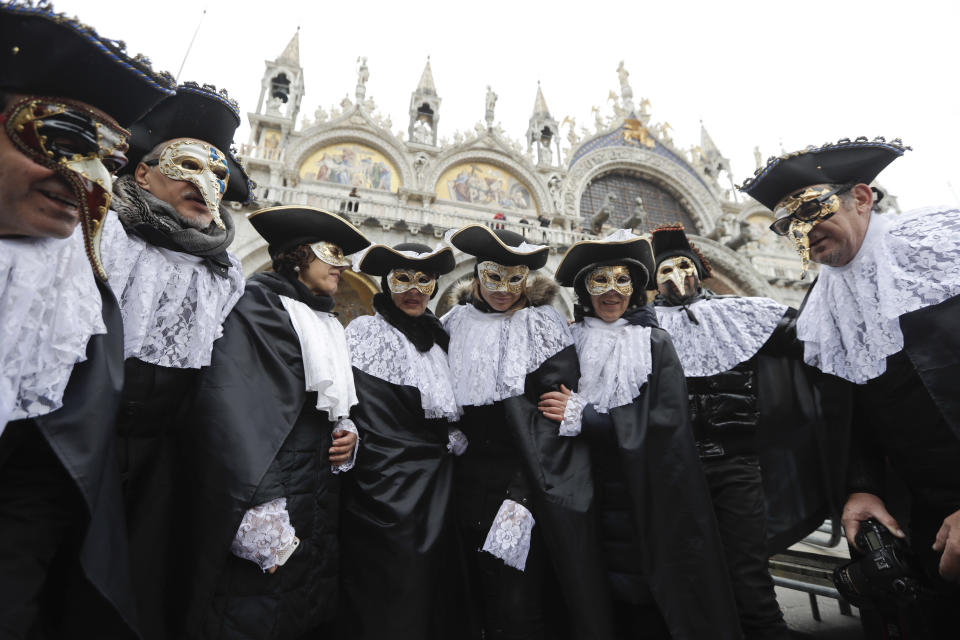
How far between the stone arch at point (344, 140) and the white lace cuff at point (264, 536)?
44.5 ft

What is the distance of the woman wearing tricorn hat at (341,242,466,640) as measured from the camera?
→ 196cm

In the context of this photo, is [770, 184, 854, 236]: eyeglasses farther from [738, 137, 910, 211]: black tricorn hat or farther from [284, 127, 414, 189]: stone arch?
[284, 127, 414, 189]: stone arch

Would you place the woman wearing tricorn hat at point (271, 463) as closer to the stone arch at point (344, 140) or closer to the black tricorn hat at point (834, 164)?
the black tricorn hat at point (834, 164)

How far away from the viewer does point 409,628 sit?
6.31ft

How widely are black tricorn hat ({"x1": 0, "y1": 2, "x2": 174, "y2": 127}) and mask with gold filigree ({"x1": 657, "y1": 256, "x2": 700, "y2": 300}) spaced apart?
3.09 metres

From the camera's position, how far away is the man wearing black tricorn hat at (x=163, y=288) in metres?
1.58

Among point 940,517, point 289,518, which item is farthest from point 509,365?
point 940,517

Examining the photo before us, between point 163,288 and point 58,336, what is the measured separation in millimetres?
508

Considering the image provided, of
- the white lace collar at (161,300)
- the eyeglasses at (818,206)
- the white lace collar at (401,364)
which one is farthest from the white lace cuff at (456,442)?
the eyeglasses at (818,206)

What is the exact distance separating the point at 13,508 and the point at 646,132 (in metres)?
22.3

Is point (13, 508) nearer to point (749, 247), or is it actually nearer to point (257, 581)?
point (257, 581)

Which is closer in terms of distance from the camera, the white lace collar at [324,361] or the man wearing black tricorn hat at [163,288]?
the man wearing black tricorn hat at [163,288]

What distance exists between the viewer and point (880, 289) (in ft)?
6.40

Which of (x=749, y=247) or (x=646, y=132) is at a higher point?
(x=646, y=132)
